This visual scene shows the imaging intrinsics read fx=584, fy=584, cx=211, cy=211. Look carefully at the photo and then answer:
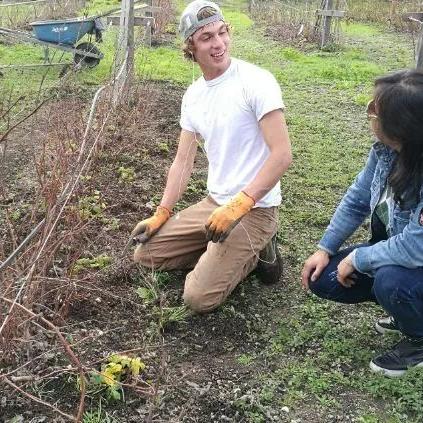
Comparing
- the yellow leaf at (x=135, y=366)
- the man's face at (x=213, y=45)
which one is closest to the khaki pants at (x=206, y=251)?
the yellow leaf at (x=135, y=366)

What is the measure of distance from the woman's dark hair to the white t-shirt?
658 mm

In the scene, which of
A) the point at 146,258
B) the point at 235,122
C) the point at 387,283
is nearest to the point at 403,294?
the point at 387,283

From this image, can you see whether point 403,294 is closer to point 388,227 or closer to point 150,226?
point 388,227

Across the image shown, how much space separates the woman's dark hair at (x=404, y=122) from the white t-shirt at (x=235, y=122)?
658 mm

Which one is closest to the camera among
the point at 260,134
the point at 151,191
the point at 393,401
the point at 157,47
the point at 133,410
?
the point at 133,410

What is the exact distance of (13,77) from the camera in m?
7.15

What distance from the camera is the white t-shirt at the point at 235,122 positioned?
2.79 meters

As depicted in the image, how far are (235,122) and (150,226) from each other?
74 cm

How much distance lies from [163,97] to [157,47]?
12.7 ft

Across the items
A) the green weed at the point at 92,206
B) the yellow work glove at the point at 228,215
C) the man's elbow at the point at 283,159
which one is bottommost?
the green weed at the point at 92,206

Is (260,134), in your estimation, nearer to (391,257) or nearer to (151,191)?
(391,257)

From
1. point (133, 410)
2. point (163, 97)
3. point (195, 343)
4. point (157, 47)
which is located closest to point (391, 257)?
point (195, 343)

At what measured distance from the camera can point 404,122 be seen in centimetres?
211

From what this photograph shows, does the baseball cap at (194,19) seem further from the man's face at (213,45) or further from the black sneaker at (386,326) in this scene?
the black sneaker at (386,326)
